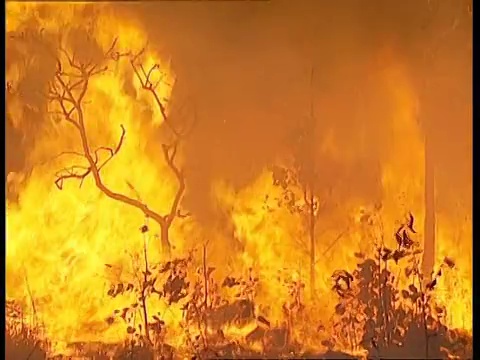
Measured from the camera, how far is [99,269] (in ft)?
5.42

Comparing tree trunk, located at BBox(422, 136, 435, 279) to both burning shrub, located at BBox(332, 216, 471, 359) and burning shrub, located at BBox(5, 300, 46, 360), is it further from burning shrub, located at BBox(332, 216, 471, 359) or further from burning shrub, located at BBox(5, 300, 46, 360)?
burning shrub, located at BBox(5, 300, 46, 360)

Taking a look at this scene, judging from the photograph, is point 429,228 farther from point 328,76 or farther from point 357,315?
point 328,76

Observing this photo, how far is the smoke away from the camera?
1.70m

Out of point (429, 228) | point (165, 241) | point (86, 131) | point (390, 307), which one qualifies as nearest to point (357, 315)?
point (390, 307)

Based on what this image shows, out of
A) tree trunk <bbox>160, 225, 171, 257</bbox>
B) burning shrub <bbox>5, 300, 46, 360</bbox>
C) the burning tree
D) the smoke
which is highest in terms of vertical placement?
the smoke

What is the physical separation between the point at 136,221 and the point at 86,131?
0.20 meters

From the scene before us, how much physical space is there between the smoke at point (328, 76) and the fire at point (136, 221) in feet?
0.10

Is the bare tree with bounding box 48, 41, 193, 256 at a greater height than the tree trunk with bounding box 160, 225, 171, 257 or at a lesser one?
greater

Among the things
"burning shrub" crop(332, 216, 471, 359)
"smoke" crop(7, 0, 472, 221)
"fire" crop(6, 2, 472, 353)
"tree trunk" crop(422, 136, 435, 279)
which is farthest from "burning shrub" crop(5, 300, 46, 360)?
"tree trunk" crop(422, 136, 435, 279)

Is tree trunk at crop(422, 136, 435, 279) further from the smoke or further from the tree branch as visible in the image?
the tree branch

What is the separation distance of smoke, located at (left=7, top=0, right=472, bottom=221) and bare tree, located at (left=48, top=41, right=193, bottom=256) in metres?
0.08

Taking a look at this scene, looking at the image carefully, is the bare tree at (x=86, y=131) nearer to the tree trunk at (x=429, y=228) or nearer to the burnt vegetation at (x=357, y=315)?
the burnt vegetation at (x=357, y=315)

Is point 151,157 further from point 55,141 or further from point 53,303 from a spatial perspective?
point 53,303
